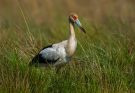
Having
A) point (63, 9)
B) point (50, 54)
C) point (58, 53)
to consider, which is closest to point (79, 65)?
point (58, 53)

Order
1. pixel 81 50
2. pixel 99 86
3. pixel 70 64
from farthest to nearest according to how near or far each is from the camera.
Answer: pixel 81 50 → pixel 70 64 → pixel 99 86

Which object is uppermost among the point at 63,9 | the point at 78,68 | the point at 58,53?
the point at 63,9

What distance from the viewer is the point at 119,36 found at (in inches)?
430

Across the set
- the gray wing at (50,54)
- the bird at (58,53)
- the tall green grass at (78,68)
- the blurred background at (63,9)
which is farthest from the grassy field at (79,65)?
the blurred background at (63,9)

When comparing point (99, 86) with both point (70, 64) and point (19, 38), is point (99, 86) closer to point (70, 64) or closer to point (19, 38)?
point (70, 64)

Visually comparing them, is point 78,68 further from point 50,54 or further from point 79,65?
point 50,54

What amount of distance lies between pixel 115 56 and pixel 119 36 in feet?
4.17

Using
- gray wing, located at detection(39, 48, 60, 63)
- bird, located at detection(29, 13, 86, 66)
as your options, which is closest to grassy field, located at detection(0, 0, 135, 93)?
bird, located at detection(29, 13, 86, 66)

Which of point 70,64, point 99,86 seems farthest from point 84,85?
point 70,64

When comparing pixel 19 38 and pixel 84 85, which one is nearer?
pixel 84 85

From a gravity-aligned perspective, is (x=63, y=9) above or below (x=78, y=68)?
above

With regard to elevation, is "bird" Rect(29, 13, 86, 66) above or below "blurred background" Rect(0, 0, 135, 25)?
below

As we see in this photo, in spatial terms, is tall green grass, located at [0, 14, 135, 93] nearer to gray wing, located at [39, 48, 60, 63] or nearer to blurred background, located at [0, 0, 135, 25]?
gray wing, located at [39, 48, 60, 63]

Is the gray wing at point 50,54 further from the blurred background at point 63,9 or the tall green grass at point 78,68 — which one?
the blurred background at point 63,9
